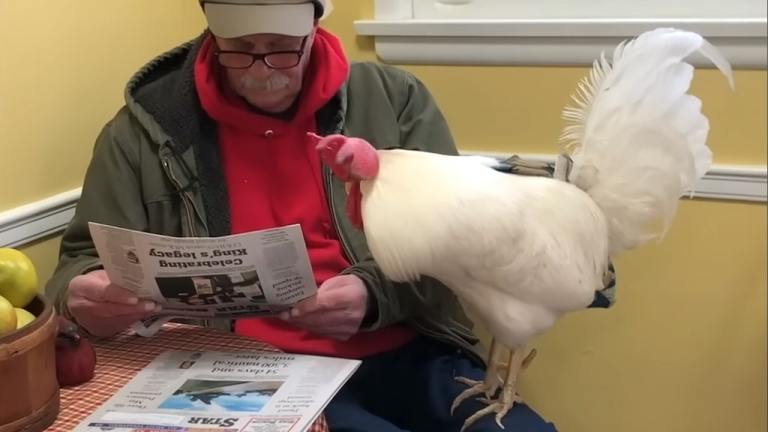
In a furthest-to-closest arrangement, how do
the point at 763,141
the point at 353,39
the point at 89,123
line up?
the point at 353,39
the point at 89,123
the point at 763,141

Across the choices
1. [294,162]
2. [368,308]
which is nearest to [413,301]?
[368,308]

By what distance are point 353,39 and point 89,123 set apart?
0.58 meters

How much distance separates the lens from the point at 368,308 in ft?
4.53

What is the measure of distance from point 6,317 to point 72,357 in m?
0.17

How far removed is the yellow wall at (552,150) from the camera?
1499 mm

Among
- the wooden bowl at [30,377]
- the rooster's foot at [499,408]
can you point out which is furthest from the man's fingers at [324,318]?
the wooden bowl at [30,377]

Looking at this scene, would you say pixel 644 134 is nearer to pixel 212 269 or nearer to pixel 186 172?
pixel 212 269

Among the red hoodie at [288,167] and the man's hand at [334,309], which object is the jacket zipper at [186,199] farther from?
the man's hand at [334,309]

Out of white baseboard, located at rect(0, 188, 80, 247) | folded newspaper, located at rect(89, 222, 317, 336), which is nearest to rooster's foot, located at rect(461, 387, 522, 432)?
folded newspaper, located at rect(89, 222, 317, 336)

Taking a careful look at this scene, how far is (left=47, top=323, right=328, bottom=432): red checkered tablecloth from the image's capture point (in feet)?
3.68

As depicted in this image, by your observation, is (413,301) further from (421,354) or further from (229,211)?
(229,211)

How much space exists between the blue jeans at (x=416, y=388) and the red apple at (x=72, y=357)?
40 cm

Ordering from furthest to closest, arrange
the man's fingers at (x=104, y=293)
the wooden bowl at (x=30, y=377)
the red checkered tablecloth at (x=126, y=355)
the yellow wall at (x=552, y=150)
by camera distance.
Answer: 1. the yellow wall at (x=552, y=150)
2. the man's fingers at (x=104, y=293)
3. the red checkered tablecloth at (x=126, y=355)
4. the wooden bowl at (x=30, y=377)

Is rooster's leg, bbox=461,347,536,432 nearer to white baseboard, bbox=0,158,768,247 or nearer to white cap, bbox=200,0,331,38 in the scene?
white baseboard, bbox=0,158,768,247
